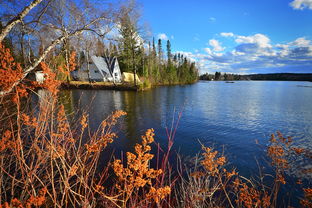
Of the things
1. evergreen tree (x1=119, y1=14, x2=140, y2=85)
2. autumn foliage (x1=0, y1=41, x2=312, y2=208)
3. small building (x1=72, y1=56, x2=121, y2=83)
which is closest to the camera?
autumn foliage (x1=0, y1=41, x2=312, y2=208)

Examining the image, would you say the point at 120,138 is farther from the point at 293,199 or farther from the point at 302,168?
the point at 302,168

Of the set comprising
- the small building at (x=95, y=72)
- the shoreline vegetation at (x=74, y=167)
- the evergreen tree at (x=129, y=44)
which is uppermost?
the evergreen tree at (x=129, y=44)

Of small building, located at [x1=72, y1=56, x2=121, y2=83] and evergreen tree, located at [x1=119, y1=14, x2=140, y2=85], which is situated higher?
evergreen tree, located at [x1=119, y1=14, x2=140, y2=85]

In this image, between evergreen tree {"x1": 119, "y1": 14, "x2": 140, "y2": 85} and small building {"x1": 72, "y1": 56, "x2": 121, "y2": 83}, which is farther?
small building {"x1": 72, "y1": 56, "x2": 121, "y2": 83}

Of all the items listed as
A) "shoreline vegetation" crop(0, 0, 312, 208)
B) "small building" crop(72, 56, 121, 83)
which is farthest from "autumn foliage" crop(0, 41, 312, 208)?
"small building" crop(72, 56, 121, 83)

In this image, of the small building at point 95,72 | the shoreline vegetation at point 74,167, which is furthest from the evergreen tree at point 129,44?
the shoreline vegetation at point 74,167

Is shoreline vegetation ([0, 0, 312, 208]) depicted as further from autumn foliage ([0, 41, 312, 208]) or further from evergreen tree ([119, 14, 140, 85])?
evergreen tree ([119, 14, 140, 85])

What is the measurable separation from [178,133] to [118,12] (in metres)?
7.29

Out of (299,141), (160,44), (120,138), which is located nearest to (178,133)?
(120,138)

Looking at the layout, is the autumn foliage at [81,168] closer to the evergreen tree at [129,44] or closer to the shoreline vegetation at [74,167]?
the shoreline vegetation at [74,167]

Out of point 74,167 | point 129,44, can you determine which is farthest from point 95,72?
point 74,167

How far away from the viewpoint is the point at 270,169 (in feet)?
19.0

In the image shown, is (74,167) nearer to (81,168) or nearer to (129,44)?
(81,168)

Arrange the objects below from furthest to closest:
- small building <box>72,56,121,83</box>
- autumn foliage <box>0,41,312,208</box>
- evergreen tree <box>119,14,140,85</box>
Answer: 1. small building <box>72,56,121,83</box>
2. evergreen tree <box>119,14,140,85</box>
3. autumn foliage <box>0,41,312,208</box>
